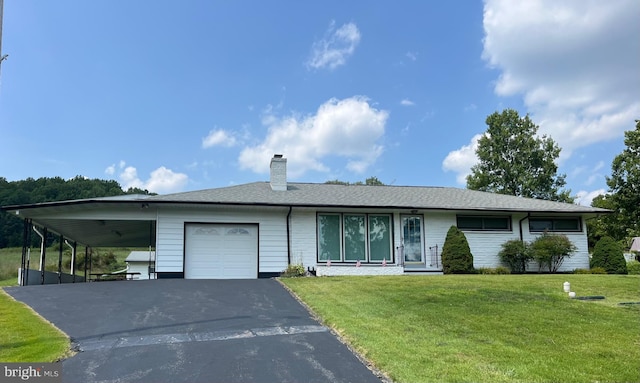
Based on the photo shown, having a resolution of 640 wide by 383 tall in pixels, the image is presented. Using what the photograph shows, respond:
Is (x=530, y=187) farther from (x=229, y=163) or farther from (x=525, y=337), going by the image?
(x=525, y=337)

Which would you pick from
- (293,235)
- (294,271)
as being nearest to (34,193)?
(293,235)

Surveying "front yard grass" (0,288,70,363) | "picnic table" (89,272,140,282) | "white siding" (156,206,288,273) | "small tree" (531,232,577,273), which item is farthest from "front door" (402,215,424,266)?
"front yard grass" (0,288,70,363)

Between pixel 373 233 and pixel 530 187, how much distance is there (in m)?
26.0

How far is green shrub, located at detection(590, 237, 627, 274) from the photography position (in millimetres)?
18094

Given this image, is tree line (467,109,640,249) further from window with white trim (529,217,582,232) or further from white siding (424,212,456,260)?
white siding (424,212,456,260)

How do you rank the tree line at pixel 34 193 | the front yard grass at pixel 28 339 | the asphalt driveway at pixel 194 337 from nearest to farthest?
the asphalt driveway at pixel 194 337
the front yard grass at pixel 28 339
the tree line at pixel 34 193

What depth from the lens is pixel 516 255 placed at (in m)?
17.8

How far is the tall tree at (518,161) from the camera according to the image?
38656 mm

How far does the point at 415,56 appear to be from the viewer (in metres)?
19.9

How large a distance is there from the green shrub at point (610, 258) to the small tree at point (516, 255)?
293 cm

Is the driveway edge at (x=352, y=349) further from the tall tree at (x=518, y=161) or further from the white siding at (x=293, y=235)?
the tall tree at (x=518, y=161)

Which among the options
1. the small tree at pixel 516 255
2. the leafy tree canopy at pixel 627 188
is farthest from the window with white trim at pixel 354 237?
the leafy tree canopy at pixel 627 188

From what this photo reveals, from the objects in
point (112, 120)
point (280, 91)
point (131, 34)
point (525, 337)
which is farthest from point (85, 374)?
point (112, 120)

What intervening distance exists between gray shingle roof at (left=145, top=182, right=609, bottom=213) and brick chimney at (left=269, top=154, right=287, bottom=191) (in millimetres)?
310
